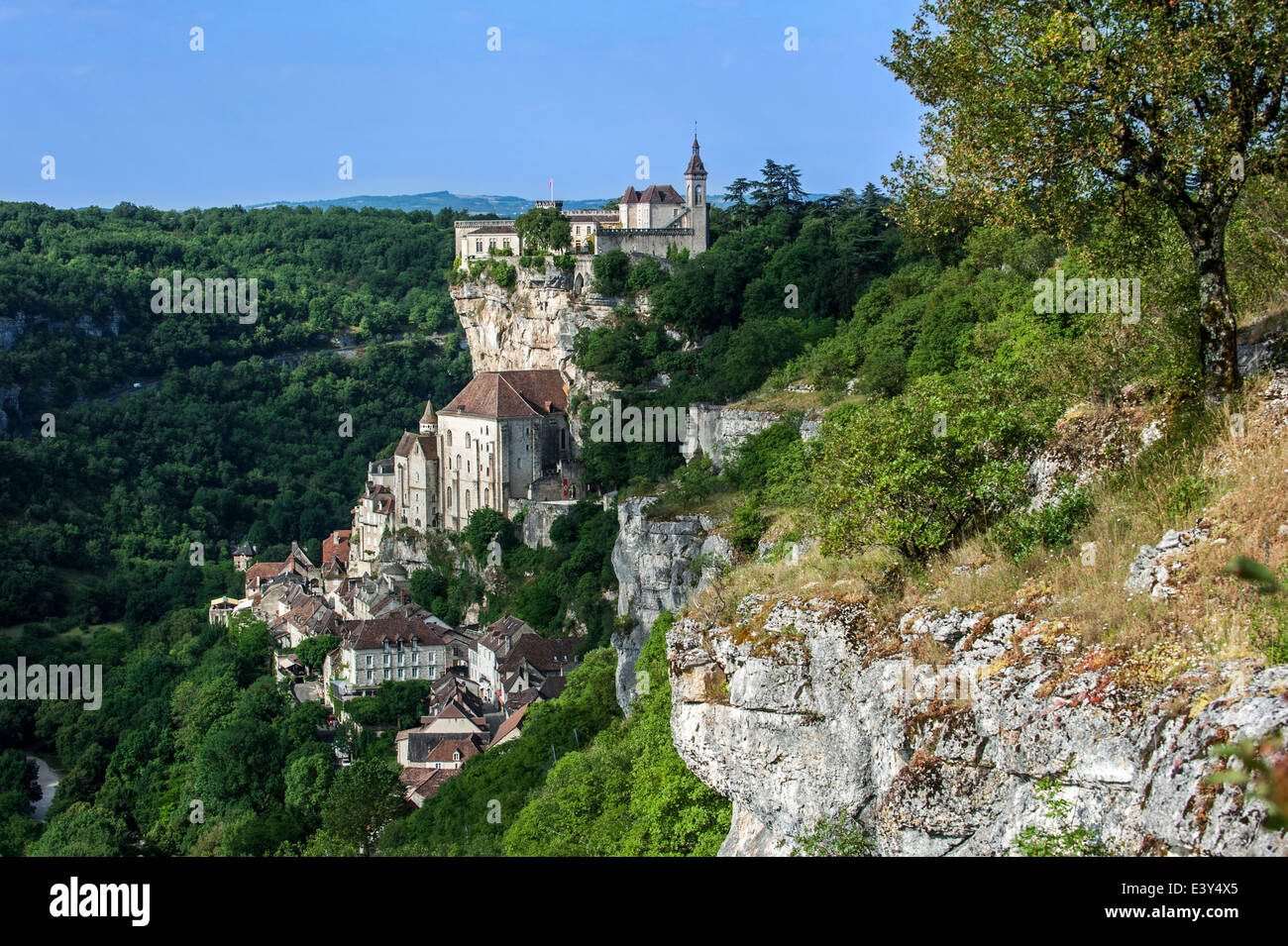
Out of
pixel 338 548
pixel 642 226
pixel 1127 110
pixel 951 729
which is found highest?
pixel 642 226

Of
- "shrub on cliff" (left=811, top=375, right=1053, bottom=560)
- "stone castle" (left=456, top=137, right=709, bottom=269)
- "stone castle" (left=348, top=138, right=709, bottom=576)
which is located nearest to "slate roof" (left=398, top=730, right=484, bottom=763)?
"stone castle" (left=348, top=138, right=709, bottom=576)

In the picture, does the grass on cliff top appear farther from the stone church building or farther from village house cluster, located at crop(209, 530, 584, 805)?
the stone church building

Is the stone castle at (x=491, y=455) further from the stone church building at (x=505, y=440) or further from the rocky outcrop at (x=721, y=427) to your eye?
the rocky outcrop at (x=721, y=427)

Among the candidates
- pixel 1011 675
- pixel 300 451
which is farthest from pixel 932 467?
pixel 300 451

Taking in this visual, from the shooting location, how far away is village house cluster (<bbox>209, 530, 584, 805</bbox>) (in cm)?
4641

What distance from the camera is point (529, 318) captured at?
62.9 meters

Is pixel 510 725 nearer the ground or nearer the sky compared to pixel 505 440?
nearer the ground

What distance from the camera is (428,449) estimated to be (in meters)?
62.1

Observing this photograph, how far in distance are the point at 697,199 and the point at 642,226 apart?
3247 mm

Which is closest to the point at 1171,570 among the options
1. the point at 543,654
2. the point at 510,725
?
the point at 510,725

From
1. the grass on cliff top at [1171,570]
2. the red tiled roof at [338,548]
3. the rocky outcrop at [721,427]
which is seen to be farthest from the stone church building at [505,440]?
the grass on cliff top at [1171,570]

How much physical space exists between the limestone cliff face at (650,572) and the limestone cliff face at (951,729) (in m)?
22.7

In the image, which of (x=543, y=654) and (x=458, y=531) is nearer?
(x=543, y=654)

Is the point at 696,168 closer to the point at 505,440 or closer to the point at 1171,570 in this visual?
the point at 505,440
